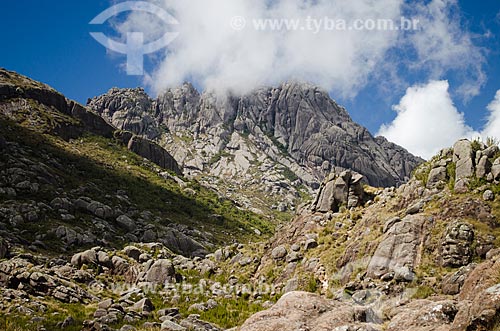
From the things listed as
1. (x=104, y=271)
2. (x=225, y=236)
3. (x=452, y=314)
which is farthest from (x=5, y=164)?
(x=452, y=314)

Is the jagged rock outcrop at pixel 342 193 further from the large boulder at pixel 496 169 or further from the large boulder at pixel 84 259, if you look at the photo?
the large boulder at pixel 84 259

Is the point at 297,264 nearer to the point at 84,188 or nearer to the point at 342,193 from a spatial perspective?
the point at 342,193

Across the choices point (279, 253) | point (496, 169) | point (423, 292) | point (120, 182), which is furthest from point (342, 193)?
point (120, 182)

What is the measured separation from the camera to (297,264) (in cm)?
2855

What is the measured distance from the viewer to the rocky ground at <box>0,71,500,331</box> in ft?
32.7

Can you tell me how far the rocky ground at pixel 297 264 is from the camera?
9.97m

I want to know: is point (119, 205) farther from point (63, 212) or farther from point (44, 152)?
point (44, 152)

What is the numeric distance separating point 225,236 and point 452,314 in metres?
75.2

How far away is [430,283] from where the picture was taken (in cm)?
1884

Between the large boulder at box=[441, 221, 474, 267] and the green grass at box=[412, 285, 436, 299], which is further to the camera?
the large boulder at box=[441, 221, 474, 267]

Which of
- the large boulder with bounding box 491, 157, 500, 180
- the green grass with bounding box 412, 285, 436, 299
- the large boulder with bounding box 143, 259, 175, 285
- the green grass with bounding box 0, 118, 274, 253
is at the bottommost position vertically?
the green grass with bounding box 412, 285, 436, 299

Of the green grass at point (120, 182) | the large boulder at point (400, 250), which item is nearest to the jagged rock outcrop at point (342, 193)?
the large boulder at point (400, 250)

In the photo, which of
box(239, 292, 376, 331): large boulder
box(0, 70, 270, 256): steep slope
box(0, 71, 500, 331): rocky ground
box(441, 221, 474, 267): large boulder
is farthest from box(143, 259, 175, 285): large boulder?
box(239, 292, 376, 331): large boulder

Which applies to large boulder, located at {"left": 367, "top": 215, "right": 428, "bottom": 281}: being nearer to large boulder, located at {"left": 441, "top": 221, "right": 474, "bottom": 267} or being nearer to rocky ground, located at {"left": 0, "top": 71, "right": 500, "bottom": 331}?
rocky ground, located at {"left": 0, "top": 71, "right": 500, "bottom": 331}
